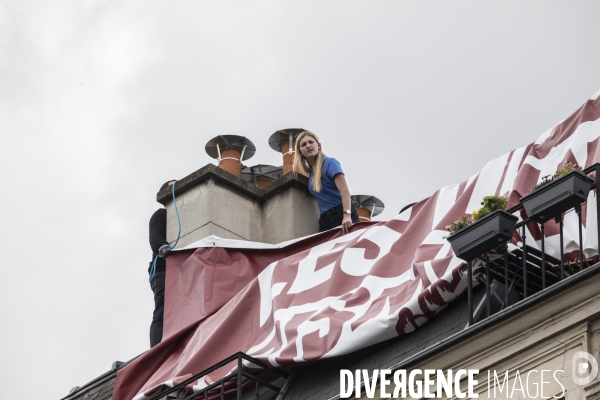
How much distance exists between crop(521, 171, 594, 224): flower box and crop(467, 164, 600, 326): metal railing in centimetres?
10

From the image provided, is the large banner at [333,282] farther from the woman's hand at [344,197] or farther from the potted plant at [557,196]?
the potted plant at [557,196]

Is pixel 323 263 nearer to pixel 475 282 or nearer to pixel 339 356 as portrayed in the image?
pixel 339 356

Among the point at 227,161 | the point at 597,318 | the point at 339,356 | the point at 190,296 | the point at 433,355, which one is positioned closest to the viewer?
the point at 597,318

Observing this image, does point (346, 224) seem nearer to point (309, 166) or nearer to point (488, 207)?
point (309, 166)

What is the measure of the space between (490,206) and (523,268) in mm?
641

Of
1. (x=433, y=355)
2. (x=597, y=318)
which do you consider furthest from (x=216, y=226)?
(x=597, y=318)

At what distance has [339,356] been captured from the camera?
12258 millimetres

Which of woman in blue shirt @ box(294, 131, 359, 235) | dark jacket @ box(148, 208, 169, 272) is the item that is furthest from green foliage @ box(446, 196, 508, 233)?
dark jacket @ box(148, 208, 169, 272)

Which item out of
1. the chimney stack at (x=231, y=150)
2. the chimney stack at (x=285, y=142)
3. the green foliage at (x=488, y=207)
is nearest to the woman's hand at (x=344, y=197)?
the chimney stack at (x=285, y=142)

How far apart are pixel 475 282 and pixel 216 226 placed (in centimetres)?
447

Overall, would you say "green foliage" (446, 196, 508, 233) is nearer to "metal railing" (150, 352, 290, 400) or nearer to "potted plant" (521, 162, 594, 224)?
"potted plant" (521, 162, 594, 224)

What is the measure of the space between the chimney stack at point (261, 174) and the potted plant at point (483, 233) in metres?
5.83

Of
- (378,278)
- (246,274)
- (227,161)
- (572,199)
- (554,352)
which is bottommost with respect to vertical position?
(554,352)

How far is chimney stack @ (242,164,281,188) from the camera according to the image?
53.8ft
